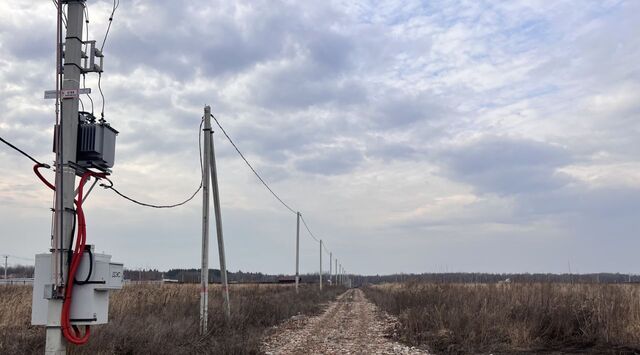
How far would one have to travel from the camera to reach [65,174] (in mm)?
6438

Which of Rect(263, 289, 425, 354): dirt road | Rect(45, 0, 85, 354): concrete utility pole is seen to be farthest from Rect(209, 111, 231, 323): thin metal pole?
Rect(45, 0, 85, 354): concrete utility pole

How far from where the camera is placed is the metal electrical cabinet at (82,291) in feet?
20.6

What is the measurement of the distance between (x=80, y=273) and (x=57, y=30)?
2875 millimetres

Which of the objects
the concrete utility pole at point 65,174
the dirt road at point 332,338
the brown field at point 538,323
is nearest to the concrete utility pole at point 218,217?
the dirt road at point 332,338

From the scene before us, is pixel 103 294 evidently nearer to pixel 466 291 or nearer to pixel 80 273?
pixel 80 273

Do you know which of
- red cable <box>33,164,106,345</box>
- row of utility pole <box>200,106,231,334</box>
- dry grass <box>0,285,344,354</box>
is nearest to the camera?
red cable <box>33,164,106,345</box>

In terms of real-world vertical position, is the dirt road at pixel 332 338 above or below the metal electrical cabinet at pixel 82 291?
below

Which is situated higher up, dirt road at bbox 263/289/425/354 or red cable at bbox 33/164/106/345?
red cable at bbox 33/164/106/345

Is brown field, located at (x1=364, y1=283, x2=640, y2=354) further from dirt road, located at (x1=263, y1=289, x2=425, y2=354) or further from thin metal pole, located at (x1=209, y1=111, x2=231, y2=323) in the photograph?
thin metal pole, located at (x1=209, y1=111, x2=231, y2=323)

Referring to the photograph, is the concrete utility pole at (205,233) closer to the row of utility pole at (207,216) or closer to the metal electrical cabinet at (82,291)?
the row of utility pole at (207,216)

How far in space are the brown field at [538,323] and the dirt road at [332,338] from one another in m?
0.91

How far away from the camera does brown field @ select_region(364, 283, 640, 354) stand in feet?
42.0

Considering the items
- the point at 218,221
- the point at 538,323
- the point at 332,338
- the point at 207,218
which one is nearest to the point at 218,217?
the point at 218,221

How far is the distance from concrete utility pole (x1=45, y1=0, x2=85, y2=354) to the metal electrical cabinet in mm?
106
